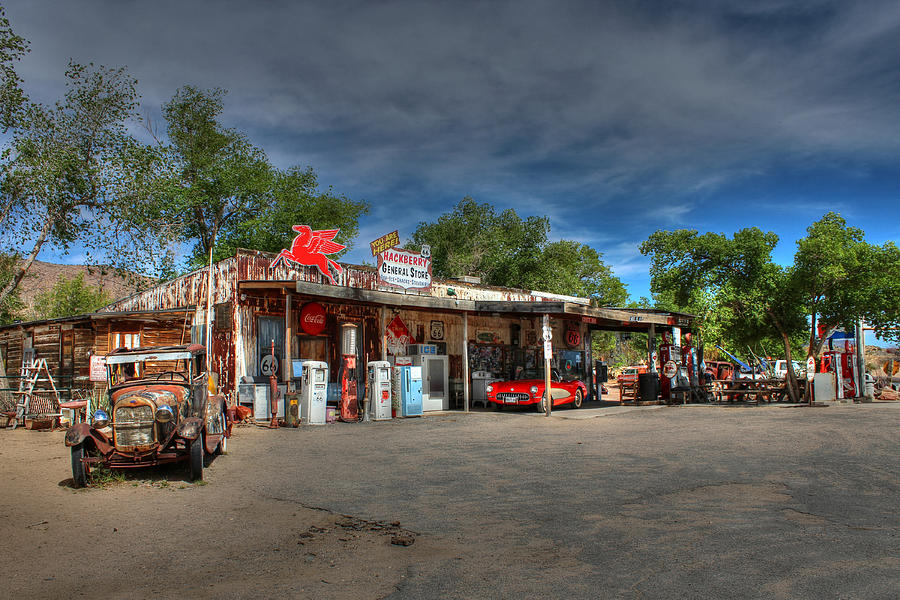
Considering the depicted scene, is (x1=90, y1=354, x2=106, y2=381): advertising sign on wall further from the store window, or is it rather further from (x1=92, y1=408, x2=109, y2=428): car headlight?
(x1=92, y1=408, x2=109, y2=428): car headlight

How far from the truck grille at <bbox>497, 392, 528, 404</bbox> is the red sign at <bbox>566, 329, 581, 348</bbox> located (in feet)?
26.1

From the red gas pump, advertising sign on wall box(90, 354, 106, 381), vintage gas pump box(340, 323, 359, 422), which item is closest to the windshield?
vintage gas pump box(340, 323, 359, 422)

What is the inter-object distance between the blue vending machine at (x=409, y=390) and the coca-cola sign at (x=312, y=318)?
258 cm

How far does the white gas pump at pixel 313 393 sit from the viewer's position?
50.6ft

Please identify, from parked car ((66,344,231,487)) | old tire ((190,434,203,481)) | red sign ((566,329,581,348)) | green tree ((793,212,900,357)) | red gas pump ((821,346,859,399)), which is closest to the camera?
parked car ((66,344,231,487))

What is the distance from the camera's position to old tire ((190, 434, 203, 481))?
7.78 m

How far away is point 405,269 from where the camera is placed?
788 inches

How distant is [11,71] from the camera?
2300cm

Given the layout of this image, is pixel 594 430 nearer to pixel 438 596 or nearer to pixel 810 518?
pixel 810 518

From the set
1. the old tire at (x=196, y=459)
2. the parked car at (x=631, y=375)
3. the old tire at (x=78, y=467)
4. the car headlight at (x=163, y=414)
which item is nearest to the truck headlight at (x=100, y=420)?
the old tire at (x=78, y=467)

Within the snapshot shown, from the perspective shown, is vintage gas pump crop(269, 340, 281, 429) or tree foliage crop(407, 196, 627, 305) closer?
vintage gas pump crop(269, 340, 281, 429)

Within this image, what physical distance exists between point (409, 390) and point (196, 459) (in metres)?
10.2

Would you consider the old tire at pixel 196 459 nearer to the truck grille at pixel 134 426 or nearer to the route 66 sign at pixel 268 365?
the truck grille at pixel 134 426

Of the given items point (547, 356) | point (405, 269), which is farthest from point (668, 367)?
point (405, 269)
